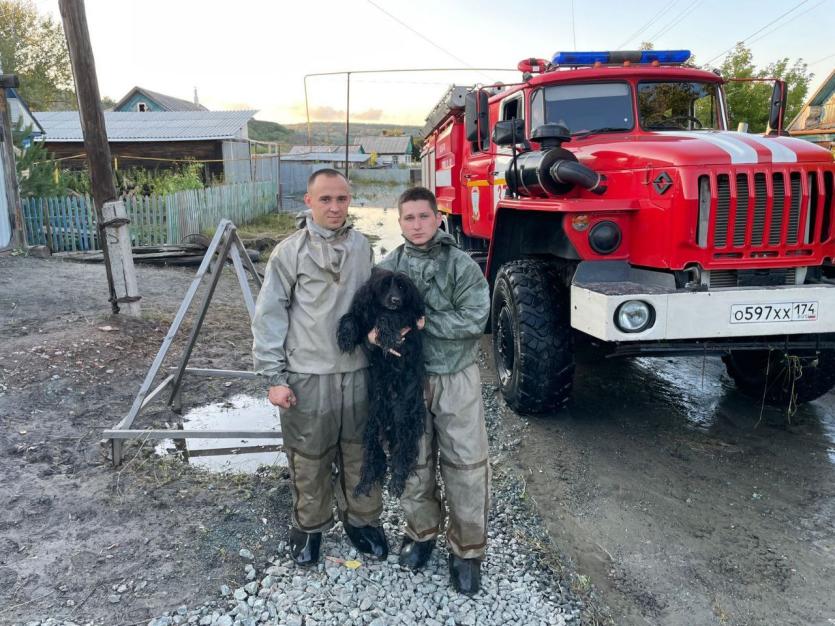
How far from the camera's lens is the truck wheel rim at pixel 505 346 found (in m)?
4.56

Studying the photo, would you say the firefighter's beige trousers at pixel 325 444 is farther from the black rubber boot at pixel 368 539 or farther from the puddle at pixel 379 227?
the puddle at pixel 379 227

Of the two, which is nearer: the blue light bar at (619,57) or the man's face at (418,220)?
the man's face at (418,220)

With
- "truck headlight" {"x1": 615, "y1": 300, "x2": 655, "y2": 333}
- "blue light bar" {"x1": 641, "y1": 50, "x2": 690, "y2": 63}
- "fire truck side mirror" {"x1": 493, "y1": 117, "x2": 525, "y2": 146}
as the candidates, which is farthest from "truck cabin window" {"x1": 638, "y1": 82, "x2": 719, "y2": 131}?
"truck headlight" {"x1": 615, "y1": 300, "x2": 655, "y2": 333}

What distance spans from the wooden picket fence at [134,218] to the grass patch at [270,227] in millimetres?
915

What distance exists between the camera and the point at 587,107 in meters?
4.93

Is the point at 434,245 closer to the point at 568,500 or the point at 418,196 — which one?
the point at 418,196

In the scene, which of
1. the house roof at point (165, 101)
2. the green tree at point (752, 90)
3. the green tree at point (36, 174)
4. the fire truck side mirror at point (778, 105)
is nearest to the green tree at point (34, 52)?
the house roof at point (165, 101)

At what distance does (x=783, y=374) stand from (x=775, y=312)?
141 cm

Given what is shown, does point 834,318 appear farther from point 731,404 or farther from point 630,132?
point 630,132

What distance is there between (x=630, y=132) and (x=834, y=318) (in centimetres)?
201

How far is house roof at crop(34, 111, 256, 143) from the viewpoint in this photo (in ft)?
73.9

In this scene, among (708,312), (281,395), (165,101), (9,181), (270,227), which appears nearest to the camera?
(281,395)

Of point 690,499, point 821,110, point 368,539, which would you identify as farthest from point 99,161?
point 821,110

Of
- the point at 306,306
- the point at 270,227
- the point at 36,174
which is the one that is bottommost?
the point at 270,227
